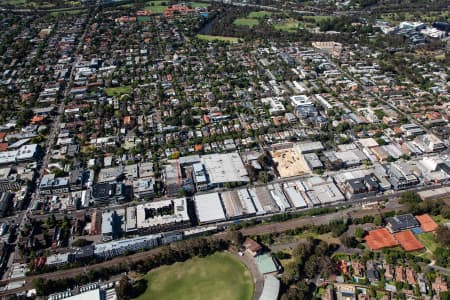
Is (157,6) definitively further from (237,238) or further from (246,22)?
(237,238)

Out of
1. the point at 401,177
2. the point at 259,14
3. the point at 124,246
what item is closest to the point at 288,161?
the point at 401,177

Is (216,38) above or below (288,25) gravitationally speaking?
below

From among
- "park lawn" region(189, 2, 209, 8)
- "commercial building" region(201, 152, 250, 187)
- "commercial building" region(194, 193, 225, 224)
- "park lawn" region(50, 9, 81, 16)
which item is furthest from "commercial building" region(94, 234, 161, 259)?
"park lawn" region(189, 2, 209, 8)

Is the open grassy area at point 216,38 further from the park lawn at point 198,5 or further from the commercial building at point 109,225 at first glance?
the commercial building at point 109,225

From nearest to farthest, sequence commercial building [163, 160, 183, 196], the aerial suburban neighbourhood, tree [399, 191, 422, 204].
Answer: the aerial suburban neighbourhood → tree [399, 191, 422, 204] → commercial building [163, 160, 183, 196]

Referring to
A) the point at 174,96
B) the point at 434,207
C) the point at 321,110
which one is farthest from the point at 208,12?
the point at 434,207

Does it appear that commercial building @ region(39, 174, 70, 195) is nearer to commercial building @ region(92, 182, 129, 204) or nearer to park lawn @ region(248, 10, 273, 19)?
commercial building @ region(92, 182, 129, 204)
